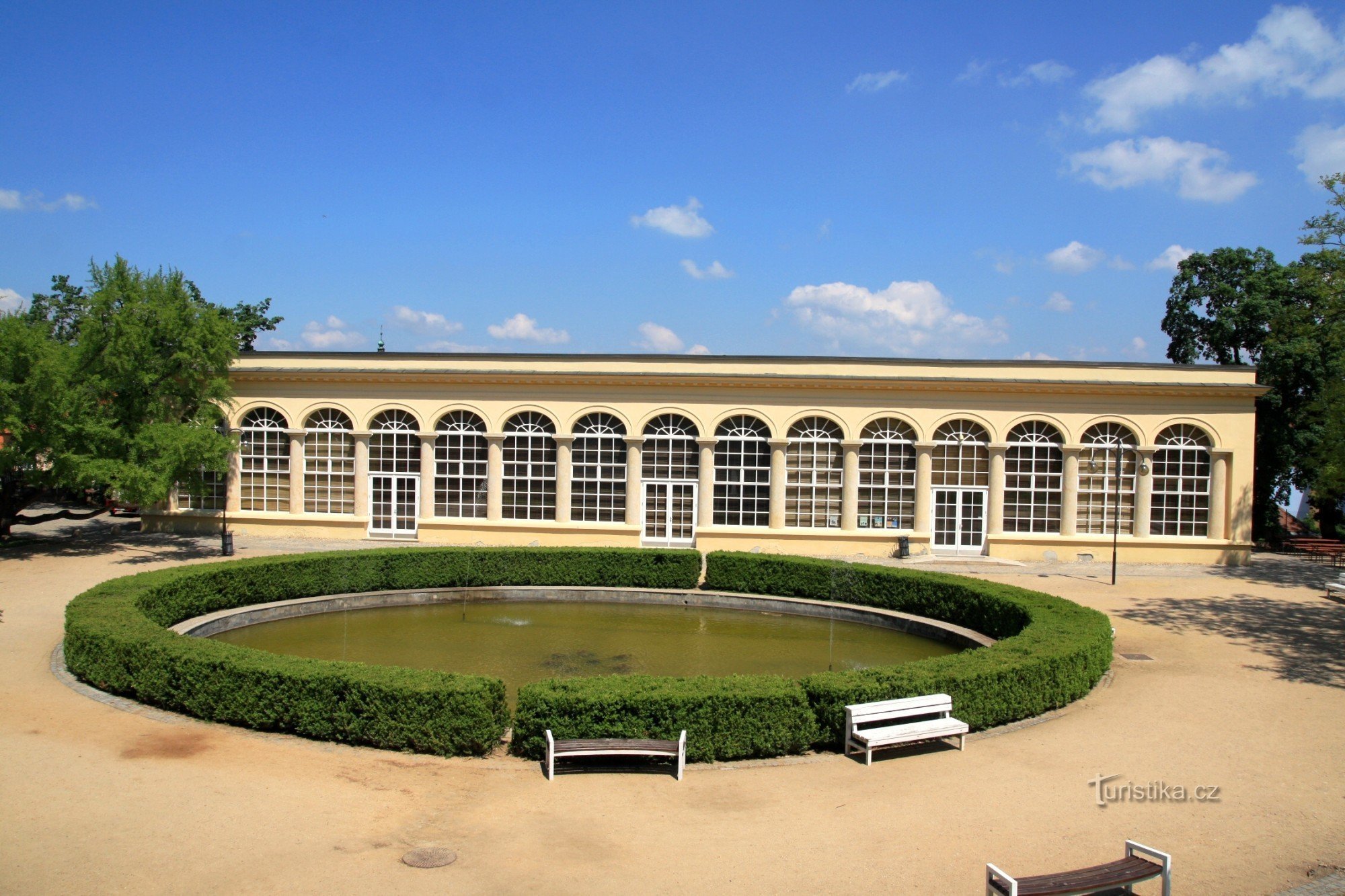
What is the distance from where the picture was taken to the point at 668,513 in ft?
88.2

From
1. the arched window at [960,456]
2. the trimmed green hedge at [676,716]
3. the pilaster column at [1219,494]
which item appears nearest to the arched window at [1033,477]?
the arched window at [960,456]

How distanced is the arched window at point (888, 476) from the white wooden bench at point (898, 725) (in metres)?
17.1

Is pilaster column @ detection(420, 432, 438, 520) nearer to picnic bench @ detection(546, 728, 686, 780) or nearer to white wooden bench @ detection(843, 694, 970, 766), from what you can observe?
picnic bench @ detection(546, 728, 686, 780)

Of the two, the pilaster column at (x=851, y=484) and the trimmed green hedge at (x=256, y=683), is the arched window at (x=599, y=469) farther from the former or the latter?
the trimmed green hedge at (x=256, y=683)

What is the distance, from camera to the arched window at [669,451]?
26922 mm

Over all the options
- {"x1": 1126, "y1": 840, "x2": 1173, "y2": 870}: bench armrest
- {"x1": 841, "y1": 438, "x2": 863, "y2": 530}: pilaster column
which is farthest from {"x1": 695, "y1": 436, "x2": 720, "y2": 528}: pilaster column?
{"x1": 1126, "y1": 840, "x2": 1173, "y2": 870}: bench armrest

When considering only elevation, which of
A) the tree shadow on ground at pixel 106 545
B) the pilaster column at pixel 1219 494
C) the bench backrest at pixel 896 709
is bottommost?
the tree shadow on ground at pixel 106 545

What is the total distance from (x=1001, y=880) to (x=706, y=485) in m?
21.2

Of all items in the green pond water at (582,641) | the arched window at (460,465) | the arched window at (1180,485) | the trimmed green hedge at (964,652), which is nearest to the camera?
the trimmed green hedge at (964,652)

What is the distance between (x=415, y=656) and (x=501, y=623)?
10.5ft

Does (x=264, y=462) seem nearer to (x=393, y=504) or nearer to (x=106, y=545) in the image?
(x=393, y=504)

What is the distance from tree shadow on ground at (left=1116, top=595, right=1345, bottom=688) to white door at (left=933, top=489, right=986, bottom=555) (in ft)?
23.7

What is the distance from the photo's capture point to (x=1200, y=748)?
962 cm

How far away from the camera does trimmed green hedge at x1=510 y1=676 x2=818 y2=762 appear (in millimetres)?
8914
